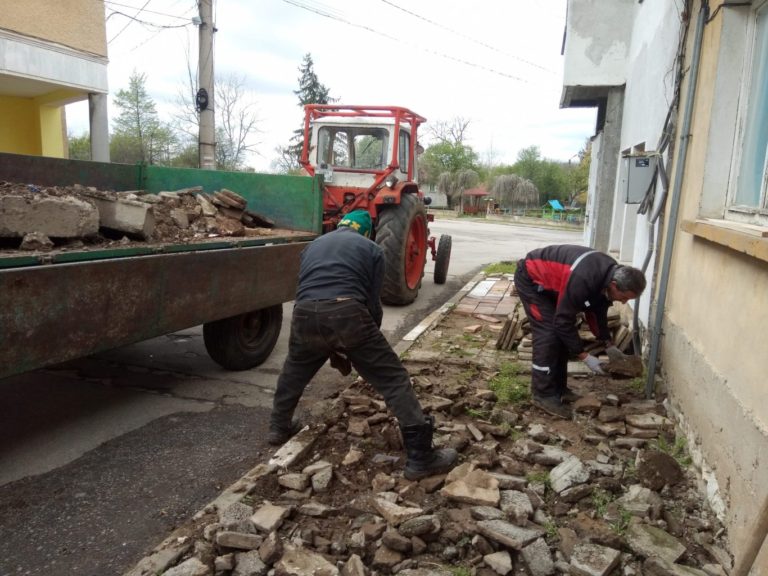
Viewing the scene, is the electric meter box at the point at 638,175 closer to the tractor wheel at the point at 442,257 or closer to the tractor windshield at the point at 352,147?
the tractor windshield at the point at 352,147

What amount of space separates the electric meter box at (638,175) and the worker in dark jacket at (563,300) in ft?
3.23

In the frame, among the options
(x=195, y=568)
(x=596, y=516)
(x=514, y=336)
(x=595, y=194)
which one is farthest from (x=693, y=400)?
(x=595, y=194)

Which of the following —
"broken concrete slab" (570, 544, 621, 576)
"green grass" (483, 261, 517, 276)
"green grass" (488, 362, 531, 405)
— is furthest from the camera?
"green grass" (483, 261, 517, 276)

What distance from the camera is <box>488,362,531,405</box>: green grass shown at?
4340 mm

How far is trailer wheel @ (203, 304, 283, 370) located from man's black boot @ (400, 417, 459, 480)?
7.03 ft

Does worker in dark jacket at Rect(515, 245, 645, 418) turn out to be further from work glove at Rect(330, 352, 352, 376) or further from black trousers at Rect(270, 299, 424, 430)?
work glove at Rect(330, 352, 352, 376)

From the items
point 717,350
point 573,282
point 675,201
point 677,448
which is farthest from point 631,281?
point 677,448

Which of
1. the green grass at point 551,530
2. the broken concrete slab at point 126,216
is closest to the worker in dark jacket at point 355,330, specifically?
the green grass at point 551,530

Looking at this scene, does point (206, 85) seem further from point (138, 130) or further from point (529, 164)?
point (529, 164)

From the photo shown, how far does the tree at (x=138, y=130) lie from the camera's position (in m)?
35.5

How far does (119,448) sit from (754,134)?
4235mm

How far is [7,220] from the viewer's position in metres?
3.19

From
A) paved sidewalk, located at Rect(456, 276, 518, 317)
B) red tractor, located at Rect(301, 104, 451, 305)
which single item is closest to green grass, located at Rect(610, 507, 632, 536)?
paved sidewalk, located at Rect(456, 276, 518, 317)

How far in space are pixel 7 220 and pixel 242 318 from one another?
2.00 meters
